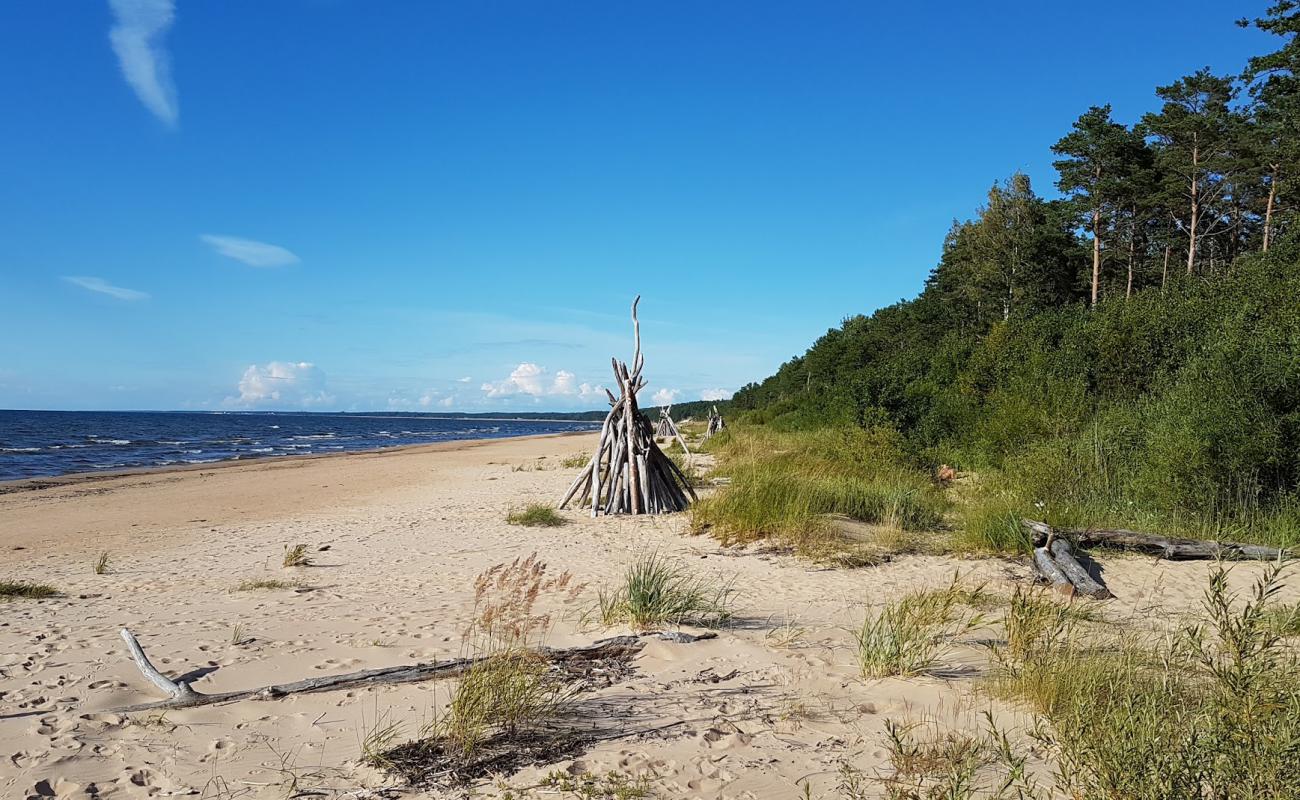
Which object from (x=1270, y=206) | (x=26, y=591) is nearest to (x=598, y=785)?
(x=26, y=591)

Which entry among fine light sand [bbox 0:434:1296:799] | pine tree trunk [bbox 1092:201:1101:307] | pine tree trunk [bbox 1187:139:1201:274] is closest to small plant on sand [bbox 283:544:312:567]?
fine light sand [bbox 0:434:1296:799]

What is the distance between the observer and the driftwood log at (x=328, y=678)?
4.02 m

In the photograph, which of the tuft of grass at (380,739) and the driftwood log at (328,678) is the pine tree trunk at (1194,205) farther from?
the tuft of grass at (380,739)

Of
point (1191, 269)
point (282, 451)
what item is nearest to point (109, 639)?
point (1191, 269)

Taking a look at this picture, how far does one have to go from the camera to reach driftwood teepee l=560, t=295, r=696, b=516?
1221 centimetres

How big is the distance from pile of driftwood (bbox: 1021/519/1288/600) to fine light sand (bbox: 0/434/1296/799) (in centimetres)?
22

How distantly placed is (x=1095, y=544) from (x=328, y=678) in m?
7.83

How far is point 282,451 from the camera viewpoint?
38.0 meters

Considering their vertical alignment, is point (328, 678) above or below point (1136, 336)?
below

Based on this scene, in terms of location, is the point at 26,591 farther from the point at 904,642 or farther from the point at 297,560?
the point at 904,642

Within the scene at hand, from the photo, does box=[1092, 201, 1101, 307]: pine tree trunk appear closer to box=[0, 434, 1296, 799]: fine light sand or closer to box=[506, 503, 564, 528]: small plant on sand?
box=[0, 434, 1296, 799]: fine light sand

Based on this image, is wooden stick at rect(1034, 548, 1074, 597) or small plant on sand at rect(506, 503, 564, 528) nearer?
wooden stick at rect(1034, 548, 1074, 597)

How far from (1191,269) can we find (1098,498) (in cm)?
1976

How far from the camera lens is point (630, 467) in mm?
12328
